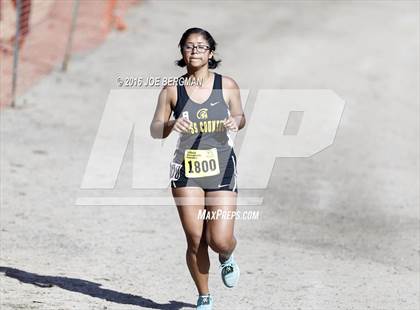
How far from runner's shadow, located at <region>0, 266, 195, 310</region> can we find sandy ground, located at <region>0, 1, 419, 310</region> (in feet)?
0.06

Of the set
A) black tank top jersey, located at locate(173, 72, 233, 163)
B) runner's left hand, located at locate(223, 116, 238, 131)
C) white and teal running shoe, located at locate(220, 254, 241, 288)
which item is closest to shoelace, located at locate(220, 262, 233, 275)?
white and teal running shoe, located at locate(220, 254, 241, 288)

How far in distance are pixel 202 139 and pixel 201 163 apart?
19 cm

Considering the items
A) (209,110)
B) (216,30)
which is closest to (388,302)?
(209,110)

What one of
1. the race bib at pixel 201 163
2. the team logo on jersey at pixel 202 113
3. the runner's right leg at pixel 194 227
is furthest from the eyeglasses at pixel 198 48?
the runner's right leg at pixel 194 227

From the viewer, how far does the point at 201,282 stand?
28.0ft

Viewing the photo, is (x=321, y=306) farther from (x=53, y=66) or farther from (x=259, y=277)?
(x=53, y=66)

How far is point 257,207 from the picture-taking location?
13273mm

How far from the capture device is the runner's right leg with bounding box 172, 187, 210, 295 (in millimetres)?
8250

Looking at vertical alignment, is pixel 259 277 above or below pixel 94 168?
above

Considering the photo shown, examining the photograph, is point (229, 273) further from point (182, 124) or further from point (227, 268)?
point (182, 124)

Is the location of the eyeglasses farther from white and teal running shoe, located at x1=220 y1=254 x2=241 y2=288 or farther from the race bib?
white and teal running shoe, located at x1=220 y1=254 x2=241 y2=288

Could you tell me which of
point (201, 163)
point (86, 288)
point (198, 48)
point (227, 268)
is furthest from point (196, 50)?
point (86, 288)

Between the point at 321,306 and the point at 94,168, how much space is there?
5.91 meters

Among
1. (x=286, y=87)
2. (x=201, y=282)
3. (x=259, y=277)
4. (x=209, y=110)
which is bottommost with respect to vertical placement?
(x=286, y=87)
